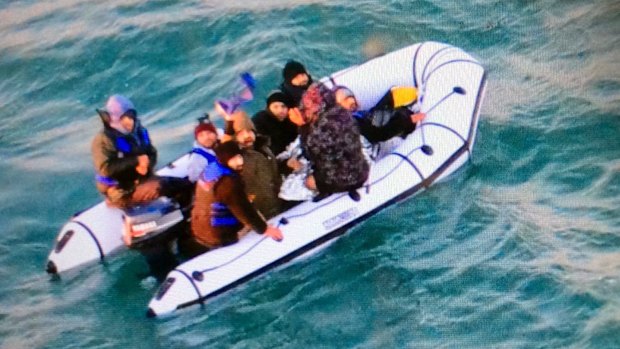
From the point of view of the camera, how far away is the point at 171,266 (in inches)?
287

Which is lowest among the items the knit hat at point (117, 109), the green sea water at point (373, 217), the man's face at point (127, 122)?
the green sea water at point (373, 217)

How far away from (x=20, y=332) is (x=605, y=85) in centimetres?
610

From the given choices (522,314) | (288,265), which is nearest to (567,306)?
(522,314)

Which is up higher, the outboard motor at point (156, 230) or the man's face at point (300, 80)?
the man's face at point (300, 80)

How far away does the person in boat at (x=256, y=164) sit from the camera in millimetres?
6699

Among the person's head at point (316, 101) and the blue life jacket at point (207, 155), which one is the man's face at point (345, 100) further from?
the blue life jacket at point (207, 155)

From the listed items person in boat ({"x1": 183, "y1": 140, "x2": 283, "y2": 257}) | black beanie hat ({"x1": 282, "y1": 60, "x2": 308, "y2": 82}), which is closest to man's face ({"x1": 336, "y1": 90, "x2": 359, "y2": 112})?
black beanie hat ({"x1": 282, "y1": 60, "x2": 308, "y2": 82})

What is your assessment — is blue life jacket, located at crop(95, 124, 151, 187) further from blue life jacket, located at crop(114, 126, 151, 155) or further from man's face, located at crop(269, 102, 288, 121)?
man's face, located at crop(269, 102, 288, 121)

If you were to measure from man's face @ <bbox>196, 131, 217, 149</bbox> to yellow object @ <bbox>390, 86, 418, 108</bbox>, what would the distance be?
2.00 meters

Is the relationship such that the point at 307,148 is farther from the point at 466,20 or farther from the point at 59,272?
the point at 466,20

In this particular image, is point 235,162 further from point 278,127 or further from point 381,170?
point 381,170

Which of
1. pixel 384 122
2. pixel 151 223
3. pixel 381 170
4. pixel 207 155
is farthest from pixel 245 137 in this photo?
pixel 384 122

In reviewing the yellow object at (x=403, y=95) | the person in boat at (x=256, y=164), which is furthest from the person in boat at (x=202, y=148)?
the yellow object at (x=403, y=95)

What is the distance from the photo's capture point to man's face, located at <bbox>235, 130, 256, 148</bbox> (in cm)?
667
